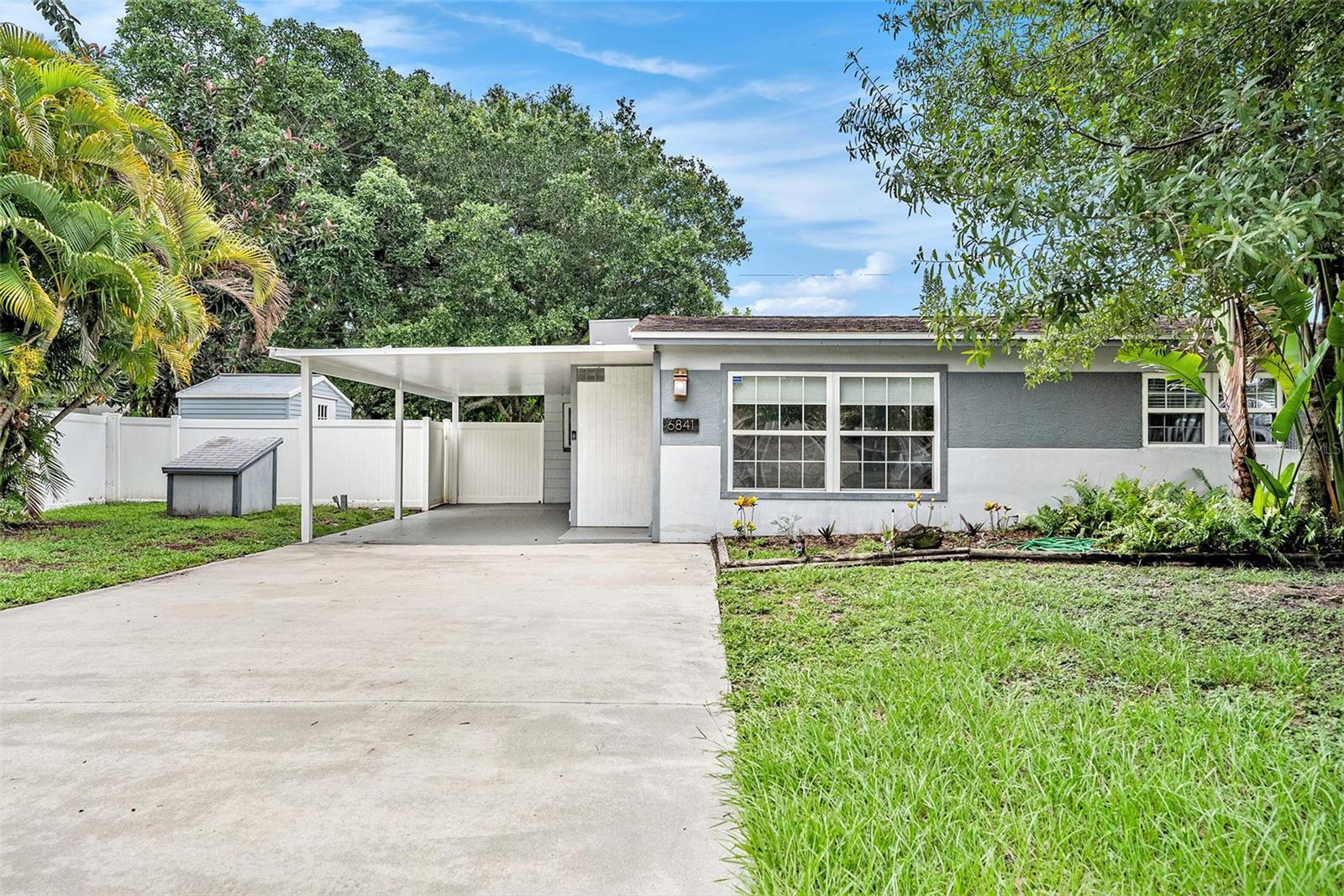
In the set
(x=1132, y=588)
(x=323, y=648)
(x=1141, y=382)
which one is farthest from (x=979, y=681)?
(x=1141, y=382)

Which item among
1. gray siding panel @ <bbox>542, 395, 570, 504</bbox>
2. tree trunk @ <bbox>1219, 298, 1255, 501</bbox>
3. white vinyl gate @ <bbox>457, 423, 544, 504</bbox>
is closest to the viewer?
tree trunk @ <bbox>1219, 298, 1255, 501</bbox>

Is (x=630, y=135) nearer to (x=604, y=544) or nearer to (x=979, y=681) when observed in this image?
(x=604, y=544)

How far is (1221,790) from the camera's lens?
2682 millimetres

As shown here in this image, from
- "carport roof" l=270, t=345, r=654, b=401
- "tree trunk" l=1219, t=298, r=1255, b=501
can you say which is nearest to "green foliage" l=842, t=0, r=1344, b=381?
"tree trunk" l=1219, t=298, r=1255, b=501

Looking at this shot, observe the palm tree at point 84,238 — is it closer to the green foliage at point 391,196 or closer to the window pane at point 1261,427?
the green foliage at point 391,196

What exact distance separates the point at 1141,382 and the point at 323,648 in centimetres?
972

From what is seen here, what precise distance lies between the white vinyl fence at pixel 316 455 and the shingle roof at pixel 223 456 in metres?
1.43

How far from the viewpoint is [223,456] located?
13.1 metres

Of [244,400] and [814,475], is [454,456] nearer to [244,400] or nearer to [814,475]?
[244,400]

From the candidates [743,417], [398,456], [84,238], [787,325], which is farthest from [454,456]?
[787,325]

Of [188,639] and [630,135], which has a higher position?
[630,135]

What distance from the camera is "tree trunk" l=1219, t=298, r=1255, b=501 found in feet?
27.6

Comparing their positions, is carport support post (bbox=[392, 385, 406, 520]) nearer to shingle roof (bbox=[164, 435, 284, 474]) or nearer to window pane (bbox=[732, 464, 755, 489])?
shingle roof (bbox=[164, 435, 284, 474])

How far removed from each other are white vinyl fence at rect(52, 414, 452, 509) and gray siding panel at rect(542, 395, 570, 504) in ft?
7.33
